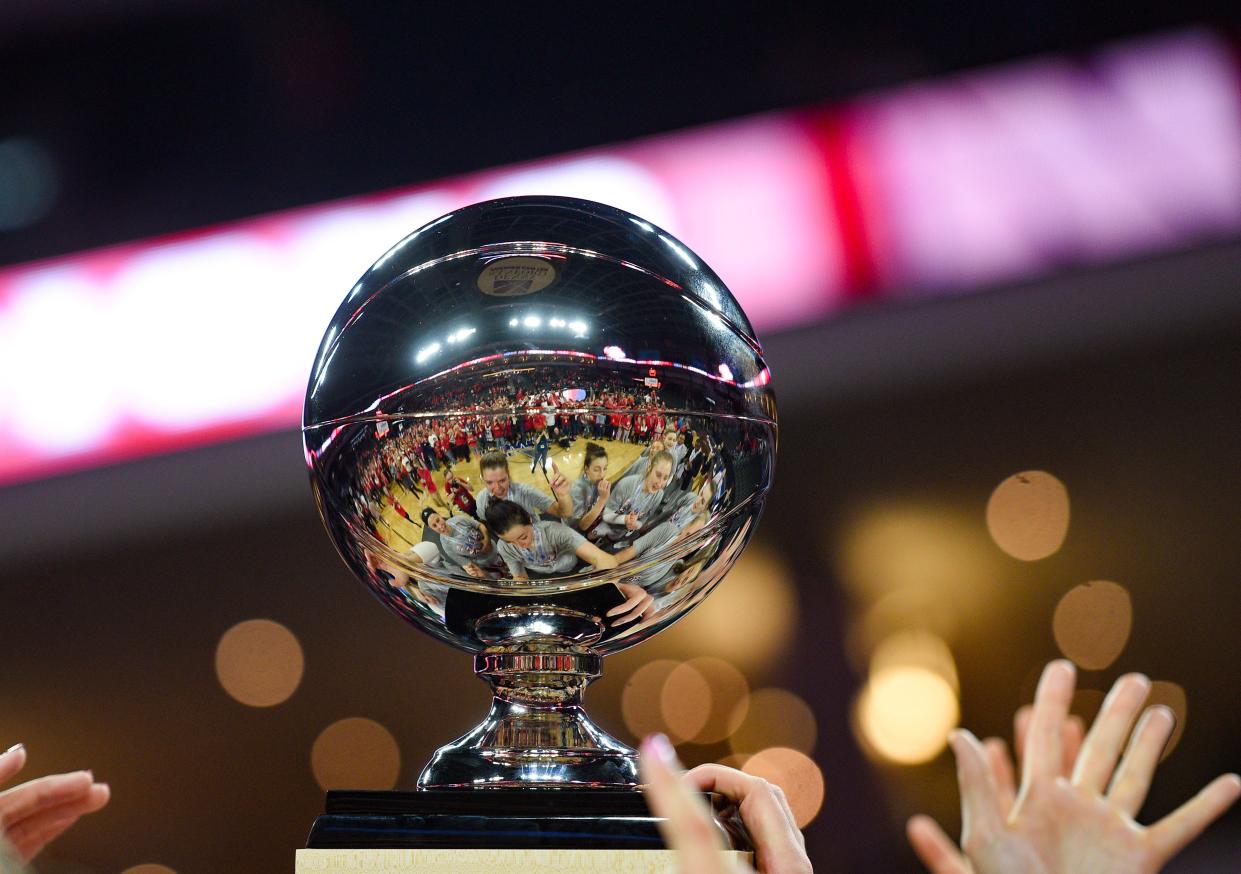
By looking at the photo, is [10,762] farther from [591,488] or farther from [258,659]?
[258,659]

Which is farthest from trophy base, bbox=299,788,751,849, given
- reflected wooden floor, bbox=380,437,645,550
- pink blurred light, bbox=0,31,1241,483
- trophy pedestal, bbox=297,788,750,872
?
pink blurred light, bbox=0,31,1241,483

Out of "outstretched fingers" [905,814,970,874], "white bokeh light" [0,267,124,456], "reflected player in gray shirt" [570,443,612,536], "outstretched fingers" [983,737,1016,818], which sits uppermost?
"white bokeh light" [0,267,124,456]

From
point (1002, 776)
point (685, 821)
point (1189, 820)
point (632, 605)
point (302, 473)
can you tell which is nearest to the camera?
point (685, 821)

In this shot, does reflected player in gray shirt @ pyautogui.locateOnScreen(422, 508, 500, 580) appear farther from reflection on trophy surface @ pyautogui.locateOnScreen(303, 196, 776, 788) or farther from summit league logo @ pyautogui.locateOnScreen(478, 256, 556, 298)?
summit league logo @ pyautogui.locateOnScreen(478, 256, 556, 298)

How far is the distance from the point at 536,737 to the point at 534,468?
5.4 inches

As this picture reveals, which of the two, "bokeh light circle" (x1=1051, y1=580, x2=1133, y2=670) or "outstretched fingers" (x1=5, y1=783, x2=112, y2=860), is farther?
"bokeh light circle" (x1=1051, y1=580, x2=1133, y2=670)

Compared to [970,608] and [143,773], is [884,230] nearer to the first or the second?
[970,608]

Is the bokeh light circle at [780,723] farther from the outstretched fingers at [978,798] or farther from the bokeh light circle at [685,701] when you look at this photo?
the outstretched fingers at [978,798]

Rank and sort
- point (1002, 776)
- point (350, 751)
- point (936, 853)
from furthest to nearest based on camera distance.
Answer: point (350, 751), point (1002, 776), point (936, 853)

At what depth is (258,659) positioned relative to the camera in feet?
9.16

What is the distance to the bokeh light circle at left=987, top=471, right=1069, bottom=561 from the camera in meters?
2.88

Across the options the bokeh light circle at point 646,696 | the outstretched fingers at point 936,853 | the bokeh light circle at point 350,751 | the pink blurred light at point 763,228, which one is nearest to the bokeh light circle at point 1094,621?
the pink blurred light at point 763,228

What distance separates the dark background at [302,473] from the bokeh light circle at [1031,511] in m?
0.03

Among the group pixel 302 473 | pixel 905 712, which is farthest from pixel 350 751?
pixel 905 712
